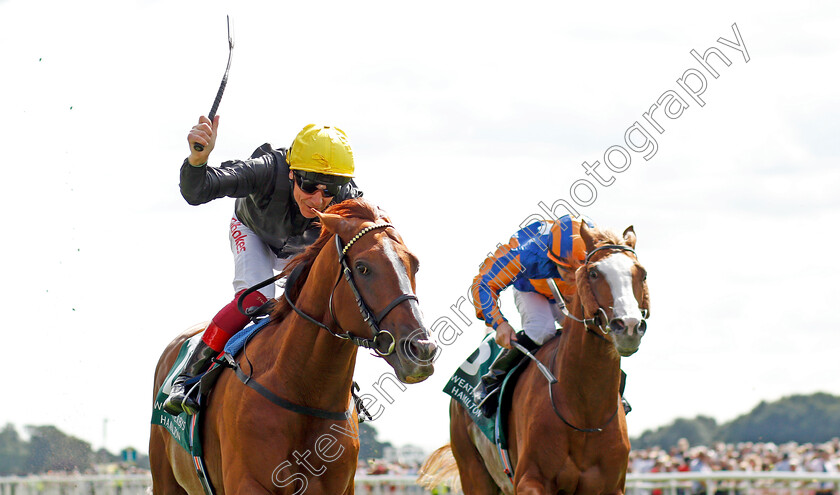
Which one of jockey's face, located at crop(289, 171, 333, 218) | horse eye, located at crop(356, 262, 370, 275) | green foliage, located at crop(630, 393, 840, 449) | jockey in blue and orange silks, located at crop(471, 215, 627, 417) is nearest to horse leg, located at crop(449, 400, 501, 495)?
jockey in blue and orange silks, located at crop(471, 215, 627, 417)

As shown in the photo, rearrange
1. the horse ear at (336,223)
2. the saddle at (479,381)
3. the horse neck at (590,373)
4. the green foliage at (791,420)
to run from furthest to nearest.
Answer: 1. the green foliage at (791,420)
2. the saddle at (479,381)
3. the horse neck at (590,373)
4. the horse ear at (336,223)

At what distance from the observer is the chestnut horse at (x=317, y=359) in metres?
4.26

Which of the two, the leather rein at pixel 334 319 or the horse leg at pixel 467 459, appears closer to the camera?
the leather rein at pixel 334 319

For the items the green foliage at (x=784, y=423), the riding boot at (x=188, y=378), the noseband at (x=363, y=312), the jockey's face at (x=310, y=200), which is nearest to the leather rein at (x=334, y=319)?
the noseband at (x=363, y=312)

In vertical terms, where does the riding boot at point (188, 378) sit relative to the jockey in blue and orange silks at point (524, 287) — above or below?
below

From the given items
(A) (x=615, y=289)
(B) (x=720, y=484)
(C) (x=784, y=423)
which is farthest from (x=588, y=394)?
(C) (x=784, y=423)

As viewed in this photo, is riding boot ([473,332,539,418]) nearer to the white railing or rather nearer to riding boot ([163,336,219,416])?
the white railing

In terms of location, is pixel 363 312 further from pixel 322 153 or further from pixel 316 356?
pixel 322 153

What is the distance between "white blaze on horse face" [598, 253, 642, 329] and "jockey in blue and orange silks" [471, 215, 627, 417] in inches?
34.9

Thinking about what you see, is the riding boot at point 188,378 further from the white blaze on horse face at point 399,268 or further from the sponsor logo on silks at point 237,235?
the white blaze on horse face at point 399,268

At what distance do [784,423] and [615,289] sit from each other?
52.2 m

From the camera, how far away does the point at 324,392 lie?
478 cm

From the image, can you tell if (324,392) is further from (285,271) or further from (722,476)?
(722,476)

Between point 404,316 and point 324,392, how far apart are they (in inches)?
35.8
